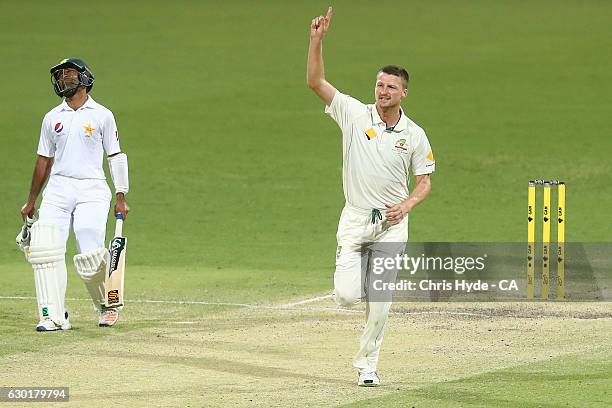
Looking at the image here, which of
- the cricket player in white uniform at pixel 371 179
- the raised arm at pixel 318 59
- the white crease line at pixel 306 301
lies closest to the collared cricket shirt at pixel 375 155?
the cricket player in white uniform at pixel 371 179

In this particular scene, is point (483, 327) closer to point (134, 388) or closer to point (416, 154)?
point (416, 154)

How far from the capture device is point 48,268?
1132 cm

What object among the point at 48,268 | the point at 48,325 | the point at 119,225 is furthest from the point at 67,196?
the point at 48,325

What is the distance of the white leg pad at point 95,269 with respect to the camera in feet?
37.1

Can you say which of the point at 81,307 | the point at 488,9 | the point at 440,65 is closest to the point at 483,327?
the point at 81,307

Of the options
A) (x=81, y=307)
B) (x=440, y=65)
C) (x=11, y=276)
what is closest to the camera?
(x=81, y=307)

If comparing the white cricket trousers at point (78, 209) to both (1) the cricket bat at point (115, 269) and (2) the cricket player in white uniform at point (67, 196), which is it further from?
(1) the cricket bat at point (115, 269)

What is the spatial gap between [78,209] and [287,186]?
11568 mm

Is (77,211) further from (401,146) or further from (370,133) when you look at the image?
(401,146)

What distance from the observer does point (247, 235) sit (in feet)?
63.6

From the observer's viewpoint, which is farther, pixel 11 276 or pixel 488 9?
pixel 488 9

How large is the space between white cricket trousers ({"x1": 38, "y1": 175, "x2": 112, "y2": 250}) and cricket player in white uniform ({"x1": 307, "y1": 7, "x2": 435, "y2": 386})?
2.66 metres

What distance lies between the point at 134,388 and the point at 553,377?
2.59 meters

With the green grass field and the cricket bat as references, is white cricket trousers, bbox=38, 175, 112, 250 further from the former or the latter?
the green grass field
